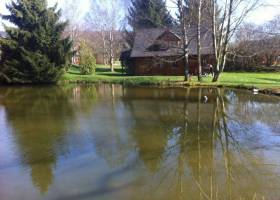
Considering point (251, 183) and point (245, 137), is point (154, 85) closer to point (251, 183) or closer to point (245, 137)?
point (245, 137)

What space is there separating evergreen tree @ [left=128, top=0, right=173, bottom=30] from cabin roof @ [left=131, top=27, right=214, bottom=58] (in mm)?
5888

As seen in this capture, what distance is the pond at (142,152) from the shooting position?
6520 mm

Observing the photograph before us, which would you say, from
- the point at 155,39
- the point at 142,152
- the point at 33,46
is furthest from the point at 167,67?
the point at 142,152

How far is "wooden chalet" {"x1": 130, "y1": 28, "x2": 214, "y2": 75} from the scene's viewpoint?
112 feet

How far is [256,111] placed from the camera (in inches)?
572

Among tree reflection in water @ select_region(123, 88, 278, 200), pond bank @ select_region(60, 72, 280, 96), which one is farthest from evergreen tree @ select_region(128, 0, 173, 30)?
tree reflection in water @ select_region(123, 88, 278, 200)

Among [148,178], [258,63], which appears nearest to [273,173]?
[148,178]

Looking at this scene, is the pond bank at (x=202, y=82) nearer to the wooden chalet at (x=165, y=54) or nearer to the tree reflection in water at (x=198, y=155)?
the wooden chalet at (x=165, y=54)

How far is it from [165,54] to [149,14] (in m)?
11.5

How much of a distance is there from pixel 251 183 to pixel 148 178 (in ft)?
6.44

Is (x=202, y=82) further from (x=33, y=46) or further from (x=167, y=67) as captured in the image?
(x=33, y=46)

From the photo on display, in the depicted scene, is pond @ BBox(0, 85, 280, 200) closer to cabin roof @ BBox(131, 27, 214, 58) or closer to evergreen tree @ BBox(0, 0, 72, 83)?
evergreen tree @ BBox(0, 0, 72, 83)

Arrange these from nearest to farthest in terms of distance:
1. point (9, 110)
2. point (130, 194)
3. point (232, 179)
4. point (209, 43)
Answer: point (130, 194)
point (232, 179)
point (9, 110)
point (209, 43)

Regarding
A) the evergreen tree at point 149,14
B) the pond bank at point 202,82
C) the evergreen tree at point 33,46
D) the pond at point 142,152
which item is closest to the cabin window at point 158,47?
the pond bank at point 202,82
